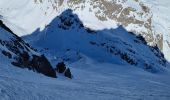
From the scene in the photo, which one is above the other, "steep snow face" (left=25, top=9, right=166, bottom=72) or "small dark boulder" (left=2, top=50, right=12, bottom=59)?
"steep snow face" (left=25, top=9, right=166, bottom=72)

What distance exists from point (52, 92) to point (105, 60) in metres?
145

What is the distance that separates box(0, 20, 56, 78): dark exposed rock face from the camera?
4891 cm

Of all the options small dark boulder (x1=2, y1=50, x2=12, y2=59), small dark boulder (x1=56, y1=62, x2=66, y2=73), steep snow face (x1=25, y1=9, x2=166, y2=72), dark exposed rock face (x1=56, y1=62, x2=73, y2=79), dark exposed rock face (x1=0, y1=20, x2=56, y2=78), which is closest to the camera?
small dark boulder (x1=2, y1=50, x2=12, y2=59)

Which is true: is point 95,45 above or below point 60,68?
above

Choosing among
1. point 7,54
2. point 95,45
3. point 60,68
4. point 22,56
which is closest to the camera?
point 7,54

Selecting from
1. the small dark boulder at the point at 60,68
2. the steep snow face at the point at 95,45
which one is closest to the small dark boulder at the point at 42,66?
the small dark boulder at the point at 60,68

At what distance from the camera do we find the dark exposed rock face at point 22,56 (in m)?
48.9

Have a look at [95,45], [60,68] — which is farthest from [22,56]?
[95,45]

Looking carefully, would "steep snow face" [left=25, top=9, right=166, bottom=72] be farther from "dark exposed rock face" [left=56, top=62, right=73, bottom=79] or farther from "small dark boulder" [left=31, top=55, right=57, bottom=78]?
"small dark boulder" [left=31, top=55, right=57, bottom=78]

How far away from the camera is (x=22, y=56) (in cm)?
5353

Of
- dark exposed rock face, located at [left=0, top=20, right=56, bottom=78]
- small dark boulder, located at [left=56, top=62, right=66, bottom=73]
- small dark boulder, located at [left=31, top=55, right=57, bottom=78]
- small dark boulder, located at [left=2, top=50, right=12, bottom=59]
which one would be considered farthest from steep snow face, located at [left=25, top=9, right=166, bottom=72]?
small dark boulder, located at [left=2, top=50, right=12, bottom=59]

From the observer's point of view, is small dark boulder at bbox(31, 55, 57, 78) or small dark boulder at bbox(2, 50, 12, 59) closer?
small dark boulder at bbox(2, 50, 12, 59)

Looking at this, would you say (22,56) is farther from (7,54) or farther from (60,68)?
(60,68)

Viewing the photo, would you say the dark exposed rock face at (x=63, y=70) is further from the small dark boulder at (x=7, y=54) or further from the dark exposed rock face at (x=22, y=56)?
the small dark boulder at (x=7, y=54)
